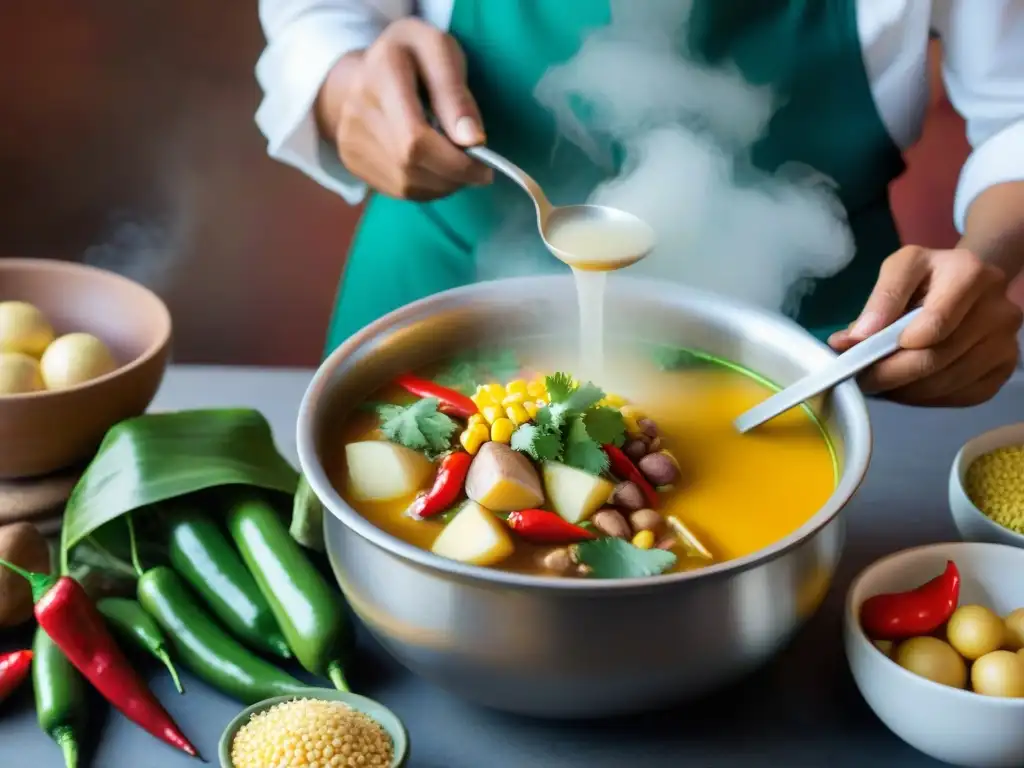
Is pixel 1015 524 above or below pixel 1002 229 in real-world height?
below

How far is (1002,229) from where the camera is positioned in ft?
5.54

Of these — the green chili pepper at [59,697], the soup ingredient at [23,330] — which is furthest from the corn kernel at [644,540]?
the soup ingredient at [23,330]

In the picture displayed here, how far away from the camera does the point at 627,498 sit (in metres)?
1.27

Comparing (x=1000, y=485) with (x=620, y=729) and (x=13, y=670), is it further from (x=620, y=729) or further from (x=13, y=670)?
(x=13, y=670)

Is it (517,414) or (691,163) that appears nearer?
(517,414)

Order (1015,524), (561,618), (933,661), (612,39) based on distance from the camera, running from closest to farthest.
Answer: (561,618) → (933,661) → (1015,524) → (612,39)

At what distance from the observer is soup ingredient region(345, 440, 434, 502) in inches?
51.7

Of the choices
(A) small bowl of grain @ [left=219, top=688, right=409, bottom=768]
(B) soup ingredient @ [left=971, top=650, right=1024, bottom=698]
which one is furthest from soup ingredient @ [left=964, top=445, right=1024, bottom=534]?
(A) small bowl of grain @ [left=219, top=688, right=409, bottom=768]

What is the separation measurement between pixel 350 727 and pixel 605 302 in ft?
2.24

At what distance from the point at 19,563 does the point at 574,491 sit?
0.65 metres

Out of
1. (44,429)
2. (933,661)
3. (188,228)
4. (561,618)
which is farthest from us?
(188,228)

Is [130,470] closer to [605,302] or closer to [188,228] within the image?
[605,302]

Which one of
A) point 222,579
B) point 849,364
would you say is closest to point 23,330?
point 222,579

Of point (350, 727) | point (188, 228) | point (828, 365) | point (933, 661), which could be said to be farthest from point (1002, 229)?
point (188, 228)
